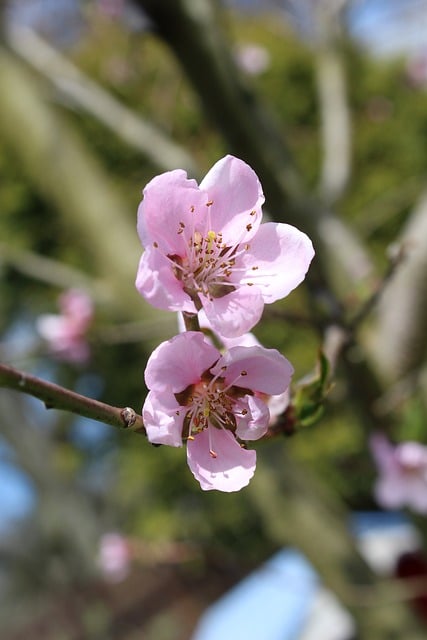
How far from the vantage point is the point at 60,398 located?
0.36m

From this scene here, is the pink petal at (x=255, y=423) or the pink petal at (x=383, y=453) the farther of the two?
the pink petal at (x=383, y=453)

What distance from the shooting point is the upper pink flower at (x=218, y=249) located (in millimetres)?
438

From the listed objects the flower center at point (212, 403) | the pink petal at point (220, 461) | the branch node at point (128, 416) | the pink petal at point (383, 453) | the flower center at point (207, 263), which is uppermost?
the flower center at point (207, 263)

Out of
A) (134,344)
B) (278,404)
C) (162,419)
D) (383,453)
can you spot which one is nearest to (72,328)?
(383,453)

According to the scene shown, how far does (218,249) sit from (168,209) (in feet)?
0.21

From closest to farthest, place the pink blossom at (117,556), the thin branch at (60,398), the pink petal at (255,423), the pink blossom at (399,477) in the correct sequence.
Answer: the thin branch at (60,398), the pink petal at (255,423), the pink blossom at (399,477), the pink blossom at (117,556)

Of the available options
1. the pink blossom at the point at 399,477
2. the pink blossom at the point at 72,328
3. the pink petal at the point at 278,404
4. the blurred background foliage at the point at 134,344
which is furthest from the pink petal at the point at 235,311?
the blurred background foliage at the point at 134,344

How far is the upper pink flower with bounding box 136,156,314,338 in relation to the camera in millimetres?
438

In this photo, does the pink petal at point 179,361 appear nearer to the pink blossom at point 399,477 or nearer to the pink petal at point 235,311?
the pink petal at point 235,311

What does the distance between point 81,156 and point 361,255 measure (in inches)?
32.5

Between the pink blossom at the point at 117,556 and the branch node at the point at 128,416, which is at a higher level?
the branch node at the point at 128,416

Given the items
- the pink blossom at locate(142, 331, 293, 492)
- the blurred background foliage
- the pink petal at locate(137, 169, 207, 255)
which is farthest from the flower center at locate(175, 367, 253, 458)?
the blurred background foliage

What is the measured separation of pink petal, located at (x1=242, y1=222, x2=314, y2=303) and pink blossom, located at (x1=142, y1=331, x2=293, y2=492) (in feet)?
0.18

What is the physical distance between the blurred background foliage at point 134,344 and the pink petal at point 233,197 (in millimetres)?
2717
